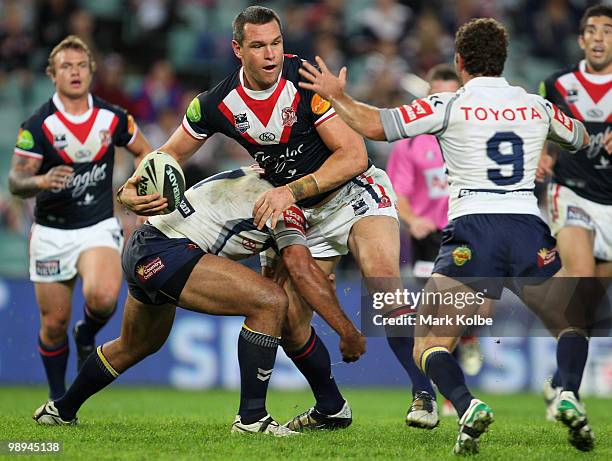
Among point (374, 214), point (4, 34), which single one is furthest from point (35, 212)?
point (4, 34)

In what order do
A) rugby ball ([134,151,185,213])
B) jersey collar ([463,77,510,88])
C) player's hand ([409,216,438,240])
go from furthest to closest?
1. player's hand ([409,216,438,240])
2. rugby ball ([134,151,185,213])
3. jersey collar ([463,77,510,88])

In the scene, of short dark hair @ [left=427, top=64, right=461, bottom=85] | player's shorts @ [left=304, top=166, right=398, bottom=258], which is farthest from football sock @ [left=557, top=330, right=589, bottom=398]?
short dark hair @ [left=427, top=64, right=461, bottom=85]

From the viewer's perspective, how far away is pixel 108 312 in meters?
→ 8.60

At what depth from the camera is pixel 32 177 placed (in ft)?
27.0

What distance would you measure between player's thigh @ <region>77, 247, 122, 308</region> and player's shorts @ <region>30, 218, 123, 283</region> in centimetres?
7

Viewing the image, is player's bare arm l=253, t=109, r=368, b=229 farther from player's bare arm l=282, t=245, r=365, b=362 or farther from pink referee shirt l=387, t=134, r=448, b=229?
pink referee shirt l=387, t=134, r=448, b=229

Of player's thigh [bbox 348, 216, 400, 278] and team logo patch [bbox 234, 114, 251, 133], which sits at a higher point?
team logo patch [bbox 234, 114, 251, 133]

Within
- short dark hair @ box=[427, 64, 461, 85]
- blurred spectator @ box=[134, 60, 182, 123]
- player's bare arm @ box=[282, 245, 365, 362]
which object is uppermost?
blurred spectator @ box=[134, 60, 182, 123]

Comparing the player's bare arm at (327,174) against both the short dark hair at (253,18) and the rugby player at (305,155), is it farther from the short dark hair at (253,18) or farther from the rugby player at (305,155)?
the short dark hair at (253,18)

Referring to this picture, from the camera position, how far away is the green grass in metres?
5.43

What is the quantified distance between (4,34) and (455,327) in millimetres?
11344

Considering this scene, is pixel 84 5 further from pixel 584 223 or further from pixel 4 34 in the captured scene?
pixel 584 223

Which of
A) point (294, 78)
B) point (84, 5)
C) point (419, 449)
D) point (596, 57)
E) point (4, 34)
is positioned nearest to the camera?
point (419, 449)

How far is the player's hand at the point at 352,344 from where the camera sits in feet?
19.7
